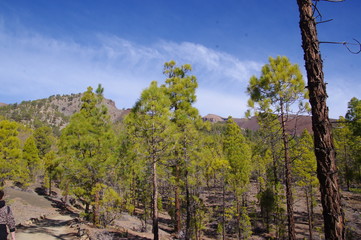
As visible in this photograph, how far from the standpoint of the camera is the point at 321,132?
13.5 ft

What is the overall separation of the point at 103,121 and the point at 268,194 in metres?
18.9

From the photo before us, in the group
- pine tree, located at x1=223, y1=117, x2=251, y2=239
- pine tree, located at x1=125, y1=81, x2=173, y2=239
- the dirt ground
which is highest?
pine tree, located at x1=125, y1=81, x2=173, y2=239

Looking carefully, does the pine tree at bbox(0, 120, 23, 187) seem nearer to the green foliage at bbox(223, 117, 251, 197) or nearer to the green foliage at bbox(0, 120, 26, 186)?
the green foliage at bbox(0, 120, 26, 186)

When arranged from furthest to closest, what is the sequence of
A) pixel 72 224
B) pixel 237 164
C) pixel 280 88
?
1. pixel 237 164
2. pixel 72 224
3. pixel 280 88

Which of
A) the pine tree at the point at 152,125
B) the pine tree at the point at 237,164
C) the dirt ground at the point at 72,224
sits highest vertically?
the pine tree at the point at 152,125

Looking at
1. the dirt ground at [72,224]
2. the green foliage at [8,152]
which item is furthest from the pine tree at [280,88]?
the green foliage at [8,152]

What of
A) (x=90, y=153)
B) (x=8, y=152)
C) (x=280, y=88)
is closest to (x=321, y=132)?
(x=280, y=88)

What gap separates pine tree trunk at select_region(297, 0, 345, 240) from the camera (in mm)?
3861

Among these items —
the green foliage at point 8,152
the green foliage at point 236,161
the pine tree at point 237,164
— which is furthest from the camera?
the green foliage at point 8,152

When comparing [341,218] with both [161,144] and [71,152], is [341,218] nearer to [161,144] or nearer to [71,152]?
[161,144]


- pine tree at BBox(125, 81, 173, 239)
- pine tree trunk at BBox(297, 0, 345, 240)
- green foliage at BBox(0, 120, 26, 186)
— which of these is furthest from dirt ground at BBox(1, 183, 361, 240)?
pine tree trunk at BBox(297, 0, 345, 240)

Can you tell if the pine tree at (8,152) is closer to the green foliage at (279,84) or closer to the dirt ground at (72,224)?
the dirt ground at (72,224)

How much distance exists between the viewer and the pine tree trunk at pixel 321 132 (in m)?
3.86

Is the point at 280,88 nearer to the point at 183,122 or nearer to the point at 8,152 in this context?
the point at 183,122
